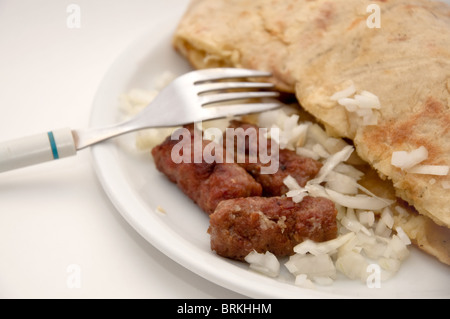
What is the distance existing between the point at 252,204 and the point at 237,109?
33.3 inches

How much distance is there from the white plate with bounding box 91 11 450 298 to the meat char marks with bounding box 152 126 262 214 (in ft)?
0.36

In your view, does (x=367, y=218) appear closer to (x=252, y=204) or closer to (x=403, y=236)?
(x=403, y=236)

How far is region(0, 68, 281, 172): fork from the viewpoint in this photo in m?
2.81

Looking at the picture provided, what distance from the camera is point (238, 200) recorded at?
250 centimetres

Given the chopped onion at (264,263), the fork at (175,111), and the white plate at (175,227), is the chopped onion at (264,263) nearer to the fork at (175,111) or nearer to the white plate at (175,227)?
the white plate at (175,227)

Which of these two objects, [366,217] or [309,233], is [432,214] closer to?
[366,217]

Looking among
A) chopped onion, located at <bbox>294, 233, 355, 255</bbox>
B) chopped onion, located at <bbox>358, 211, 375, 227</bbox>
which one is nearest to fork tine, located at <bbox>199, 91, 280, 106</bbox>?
chopped onion, located at <bbox>358, 211, 375, 227</bbox>

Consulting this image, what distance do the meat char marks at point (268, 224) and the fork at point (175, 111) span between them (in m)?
0.77

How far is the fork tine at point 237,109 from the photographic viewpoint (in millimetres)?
3131

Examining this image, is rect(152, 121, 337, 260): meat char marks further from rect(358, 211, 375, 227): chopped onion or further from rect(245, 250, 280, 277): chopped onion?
rect(358, 211, 375, 227): chopped onion

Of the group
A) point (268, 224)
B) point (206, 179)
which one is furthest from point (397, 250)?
point (206, 179)

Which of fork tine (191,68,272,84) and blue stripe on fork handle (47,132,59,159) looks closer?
blue stripe on fork handle (47,132,59,159)

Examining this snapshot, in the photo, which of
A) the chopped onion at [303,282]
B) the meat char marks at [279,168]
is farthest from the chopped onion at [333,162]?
the chopped onion at [303,282]
